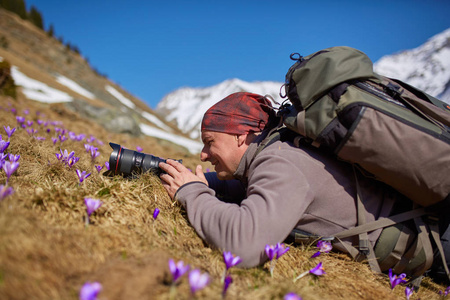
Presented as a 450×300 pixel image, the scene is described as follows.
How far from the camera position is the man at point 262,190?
1.92 meters

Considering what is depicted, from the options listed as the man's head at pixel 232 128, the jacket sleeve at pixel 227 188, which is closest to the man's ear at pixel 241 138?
the man's head at pixel 232 128

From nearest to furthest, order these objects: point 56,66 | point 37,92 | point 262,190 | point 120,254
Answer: point 120,254 → point 262,190 → point 37,92 → point 56,66

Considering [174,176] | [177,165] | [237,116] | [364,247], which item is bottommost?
[364,247]

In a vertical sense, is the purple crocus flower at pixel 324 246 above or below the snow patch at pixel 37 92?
below

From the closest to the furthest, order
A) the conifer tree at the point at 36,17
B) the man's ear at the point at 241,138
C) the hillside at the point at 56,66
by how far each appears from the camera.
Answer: the man's ear at the point at 241,138 < the hillside at the point at 56,66 < the conifer tree at the point at 36,17

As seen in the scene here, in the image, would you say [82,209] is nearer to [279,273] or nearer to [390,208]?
[279,273]

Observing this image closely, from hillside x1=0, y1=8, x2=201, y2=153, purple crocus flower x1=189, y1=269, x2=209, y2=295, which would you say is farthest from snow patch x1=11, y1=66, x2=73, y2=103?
purple crocus flower x1=189, y1=269, x2=209, y2=295

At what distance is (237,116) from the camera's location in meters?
2.93

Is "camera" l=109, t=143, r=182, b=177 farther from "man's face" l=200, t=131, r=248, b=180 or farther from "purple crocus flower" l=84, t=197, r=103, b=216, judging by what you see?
"purple crocus flower" l=84, t=197, r=103, b=216

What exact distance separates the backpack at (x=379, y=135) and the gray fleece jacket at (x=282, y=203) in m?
0.12

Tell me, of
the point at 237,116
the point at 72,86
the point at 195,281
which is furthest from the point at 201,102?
the point at 195,281

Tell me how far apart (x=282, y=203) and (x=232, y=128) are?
1.21m

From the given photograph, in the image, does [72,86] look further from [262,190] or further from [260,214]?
[260,214]

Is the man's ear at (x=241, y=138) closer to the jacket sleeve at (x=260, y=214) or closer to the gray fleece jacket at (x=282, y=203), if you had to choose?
the gray fleece jacket at (x=282, y=203)
